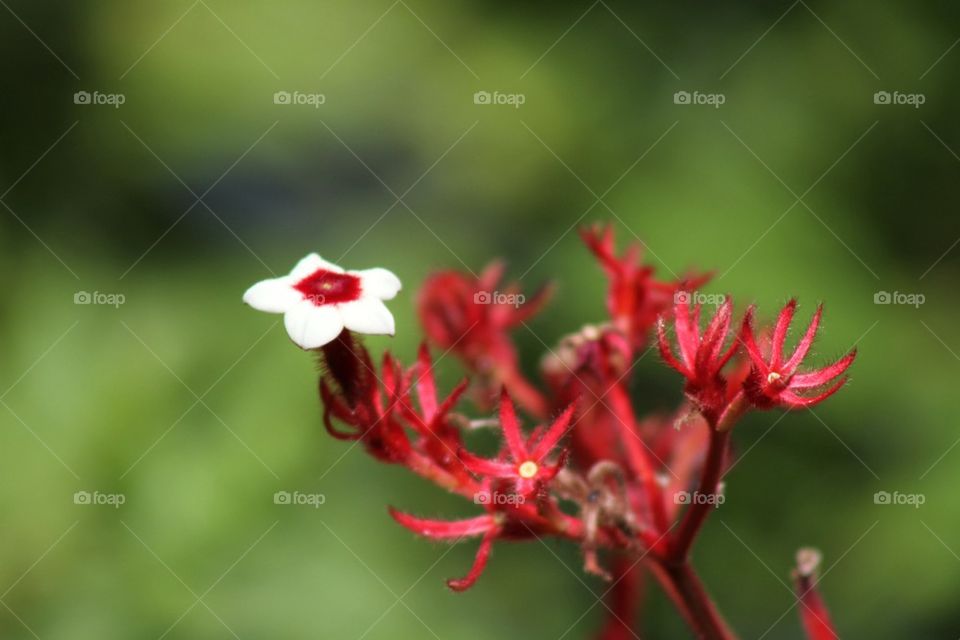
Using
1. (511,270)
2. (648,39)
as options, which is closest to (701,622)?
(511,270)
